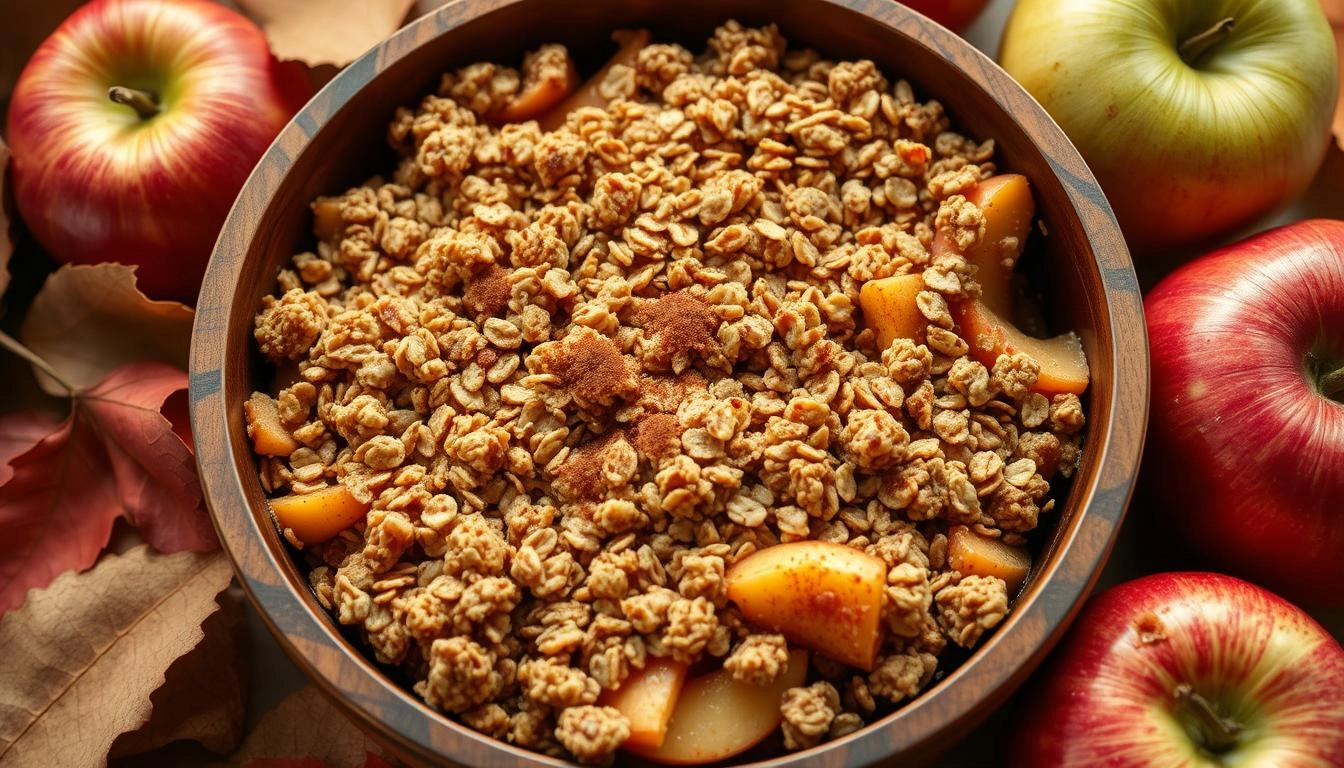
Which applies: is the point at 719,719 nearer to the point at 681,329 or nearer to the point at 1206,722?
the point at 681,329

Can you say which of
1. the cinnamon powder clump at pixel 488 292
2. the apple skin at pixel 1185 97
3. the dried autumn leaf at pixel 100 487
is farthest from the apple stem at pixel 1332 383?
the dried autumn leaf at pixel 100 487

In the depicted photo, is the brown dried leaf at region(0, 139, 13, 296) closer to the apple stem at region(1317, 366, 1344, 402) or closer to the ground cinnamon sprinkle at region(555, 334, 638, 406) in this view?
the ground cinnamon sprinkle at region(555, 334, 638, 406)

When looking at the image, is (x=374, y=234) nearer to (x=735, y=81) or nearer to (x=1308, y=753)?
(x=735, y=81)

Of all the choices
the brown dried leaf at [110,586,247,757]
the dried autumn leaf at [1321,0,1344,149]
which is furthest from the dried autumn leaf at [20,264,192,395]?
the dried autumn leaf at [1321,0,1344,149]

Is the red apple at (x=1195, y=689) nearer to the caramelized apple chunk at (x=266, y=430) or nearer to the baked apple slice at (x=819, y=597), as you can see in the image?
the baked apple slice at (x=819, y=597)

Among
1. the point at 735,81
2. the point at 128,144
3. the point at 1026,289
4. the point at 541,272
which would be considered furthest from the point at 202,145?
the point at 1026,289
